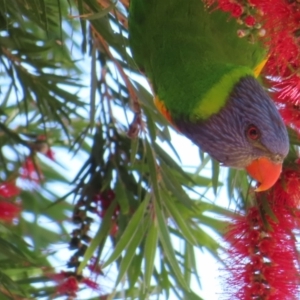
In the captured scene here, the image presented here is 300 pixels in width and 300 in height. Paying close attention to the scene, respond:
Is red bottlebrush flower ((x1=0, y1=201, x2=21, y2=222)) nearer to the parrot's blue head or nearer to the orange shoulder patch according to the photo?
the parrot's blue head

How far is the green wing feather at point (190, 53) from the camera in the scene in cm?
147

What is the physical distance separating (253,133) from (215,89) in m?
0.13

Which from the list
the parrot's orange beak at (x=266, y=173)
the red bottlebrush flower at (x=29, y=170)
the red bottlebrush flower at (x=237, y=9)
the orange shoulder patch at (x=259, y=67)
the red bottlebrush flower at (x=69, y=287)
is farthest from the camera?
the red bottlebrush flower at (x=29, y=170)

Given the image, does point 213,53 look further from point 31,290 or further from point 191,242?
point 31,290

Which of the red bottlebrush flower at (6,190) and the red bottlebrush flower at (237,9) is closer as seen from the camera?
the red bottlebrush flower at (237,9)

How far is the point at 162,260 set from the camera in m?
1.95

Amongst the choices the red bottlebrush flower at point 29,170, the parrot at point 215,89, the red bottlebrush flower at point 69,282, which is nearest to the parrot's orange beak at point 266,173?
the parrot at point 215,89

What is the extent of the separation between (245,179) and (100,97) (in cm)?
48

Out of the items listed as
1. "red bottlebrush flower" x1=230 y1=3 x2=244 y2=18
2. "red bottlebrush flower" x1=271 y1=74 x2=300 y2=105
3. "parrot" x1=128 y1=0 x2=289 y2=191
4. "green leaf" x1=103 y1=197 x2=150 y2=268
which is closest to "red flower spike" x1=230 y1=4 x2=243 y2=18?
"red bottlebrush flower" x1=230 y1=3 x2=244 y2=18

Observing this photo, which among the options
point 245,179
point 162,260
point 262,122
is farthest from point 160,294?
point 262,122

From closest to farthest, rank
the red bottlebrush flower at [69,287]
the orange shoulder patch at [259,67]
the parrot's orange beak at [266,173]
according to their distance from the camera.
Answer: the parrot's orange beak at [266,173] → the orange shoulder patch at [259,67] → the red bottlebrush flower at [69,287]

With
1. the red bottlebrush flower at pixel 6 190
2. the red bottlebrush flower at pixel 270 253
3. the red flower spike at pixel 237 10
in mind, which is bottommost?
the red bottlebrush flower at pixel 270 253

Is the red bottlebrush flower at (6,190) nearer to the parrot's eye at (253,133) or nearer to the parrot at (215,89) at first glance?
the parrot at (215,89)

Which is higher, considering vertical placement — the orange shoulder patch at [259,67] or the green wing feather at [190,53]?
the orange shoulder patch at [259,67]
